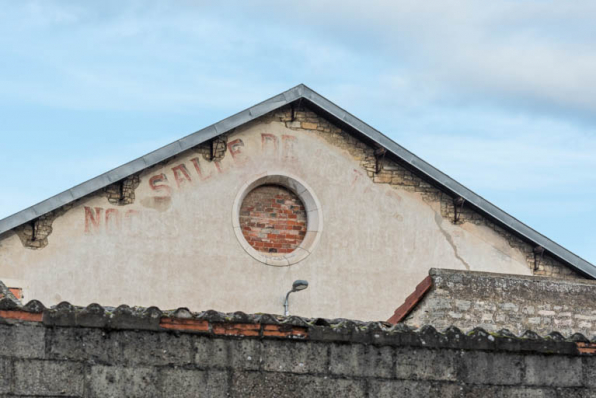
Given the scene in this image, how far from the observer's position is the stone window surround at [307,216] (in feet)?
55.7

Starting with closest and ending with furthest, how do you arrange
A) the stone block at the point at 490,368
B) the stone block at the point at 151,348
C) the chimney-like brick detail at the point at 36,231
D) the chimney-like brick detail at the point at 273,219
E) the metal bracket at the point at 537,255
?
the stone block at the point at 151,348, the stone block at the point at 490,368, the chimney-like brick detail at the point at 36,231, the chimney-like brick detail at the point at 273,219, the metal bracket at the point at 537,255

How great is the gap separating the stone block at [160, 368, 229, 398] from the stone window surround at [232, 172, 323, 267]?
8.94m

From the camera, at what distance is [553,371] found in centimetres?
855

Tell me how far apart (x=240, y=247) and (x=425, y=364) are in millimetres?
8775

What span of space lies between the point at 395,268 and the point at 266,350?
9.63m

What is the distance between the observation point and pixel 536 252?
18.0 m

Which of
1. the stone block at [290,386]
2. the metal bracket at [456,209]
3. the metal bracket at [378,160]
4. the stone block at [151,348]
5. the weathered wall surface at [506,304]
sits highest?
the metal bracket at [378,160]

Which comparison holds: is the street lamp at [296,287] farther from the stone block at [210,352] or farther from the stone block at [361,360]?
the stone block at [210,352]

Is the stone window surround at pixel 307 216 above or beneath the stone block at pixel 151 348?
above

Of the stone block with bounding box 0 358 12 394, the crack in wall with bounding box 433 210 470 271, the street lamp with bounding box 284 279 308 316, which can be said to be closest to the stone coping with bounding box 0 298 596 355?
the stone block with bounding box 0 358 12 394

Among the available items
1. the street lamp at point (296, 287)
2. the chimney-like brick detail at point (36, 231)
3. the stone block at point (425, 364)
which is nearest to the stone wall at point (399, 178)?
the street lamp at point (296, 287)

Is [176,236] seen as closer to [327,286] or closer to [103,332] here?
[327,286]

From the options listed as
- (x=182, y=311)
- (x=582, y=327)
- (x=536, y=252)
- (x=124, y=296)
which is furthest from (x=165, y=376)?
(x=536, y=252)

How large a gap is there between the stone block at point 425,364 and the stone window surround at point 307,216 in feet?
28.7
